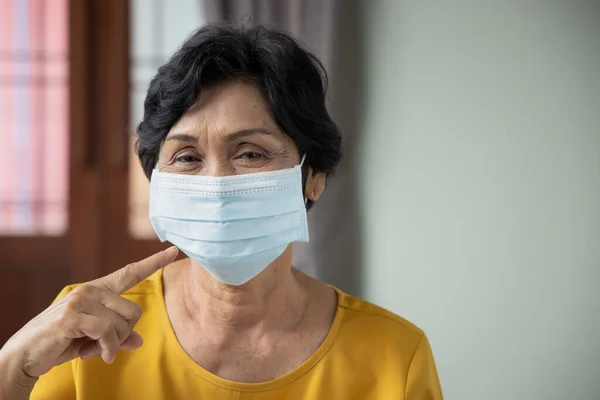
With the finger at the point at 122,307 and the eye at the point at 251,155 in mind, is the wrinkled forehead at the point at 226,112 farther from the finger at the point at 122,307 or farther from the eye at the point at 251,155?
the finger at the point at 122,307

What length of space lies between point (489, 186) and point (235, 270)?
1.37 metres

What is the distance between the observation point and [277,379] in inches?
48.4

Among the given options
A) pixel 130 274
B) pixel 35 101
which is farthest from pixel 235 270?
pixel 35 101

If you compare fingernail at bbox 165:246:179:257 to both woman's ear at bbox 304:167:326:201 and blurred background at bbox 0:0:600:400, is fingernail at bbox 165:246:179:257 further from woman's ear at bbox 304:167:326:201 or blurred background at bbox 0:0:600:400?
blurred background at bbox 0:0:600:400

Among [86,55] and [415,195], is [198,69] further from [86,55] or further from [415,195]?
[86,55]

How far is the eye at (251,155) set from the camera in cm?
120

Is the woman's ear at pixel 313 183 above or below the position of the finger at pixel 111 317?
above

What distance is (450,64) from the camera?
2283 millimetres

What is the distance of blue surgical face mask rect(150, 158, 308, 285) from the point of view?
1150 millimetres

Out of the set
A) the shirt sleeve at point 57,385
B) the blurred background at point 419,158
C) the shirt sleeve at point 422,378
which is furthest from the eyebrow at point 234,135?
the blurred background at point 419,158

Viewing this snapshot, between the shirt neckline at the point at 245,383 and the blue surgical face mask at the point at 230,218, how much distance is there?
0.18m

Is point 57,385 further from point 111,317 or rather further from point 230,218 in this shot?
point 230,218

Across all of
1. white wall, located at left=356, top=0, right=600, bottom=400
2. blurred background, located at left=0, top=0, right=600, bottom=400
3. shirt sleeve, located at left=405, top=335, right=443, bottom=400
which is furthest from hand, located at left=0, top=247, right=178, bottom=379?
white wall, located at left=356, top=0, right=600, bottom=400

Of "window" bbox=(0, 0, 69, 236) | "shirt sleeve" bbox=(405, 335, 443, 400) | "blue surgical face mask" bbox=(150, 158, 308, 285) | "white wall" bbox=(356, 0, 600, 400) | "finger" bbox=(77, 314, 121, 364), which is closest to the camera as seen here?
"finger" bbox=(77, 314, 121, 364)
